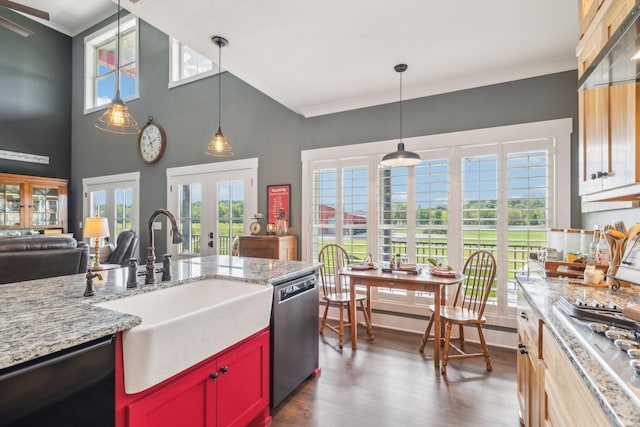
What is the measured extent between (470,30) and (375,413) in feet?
9.66

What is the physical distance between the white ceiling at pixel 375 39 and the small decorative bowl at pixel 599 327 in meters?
2.11

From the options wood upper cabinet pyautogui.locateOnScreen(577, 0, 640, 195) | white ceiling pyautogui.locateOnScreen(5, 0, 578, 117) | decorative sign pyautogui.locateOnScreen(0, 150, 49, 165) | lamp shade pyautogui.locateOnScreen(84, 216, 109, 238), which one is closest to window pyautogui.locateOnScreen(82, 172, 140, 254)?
decorative sign pyautogui.locateOnScreen(0, 150, 49, 165)

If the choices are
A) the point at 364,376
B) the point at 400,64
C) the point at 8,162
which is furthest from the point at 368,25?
A: the point at 8,162

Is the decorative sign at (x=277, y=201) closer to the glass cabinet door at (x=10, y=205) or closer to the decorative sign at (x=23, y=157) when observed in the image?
the glass cabinet door at (x=10, y=205)

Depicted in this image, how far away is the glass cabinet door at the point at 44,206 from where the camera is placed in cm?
627

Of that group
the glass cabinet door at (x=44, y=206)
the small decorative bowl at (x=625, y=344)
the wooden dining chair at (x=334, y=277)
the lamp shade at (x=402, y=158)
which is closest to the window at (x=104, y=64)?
the glass cabinet door at (x=44, y=206)

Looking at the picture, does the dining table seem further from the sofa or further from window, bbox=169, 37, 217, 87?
window, bbox=169, 37, 217, 87

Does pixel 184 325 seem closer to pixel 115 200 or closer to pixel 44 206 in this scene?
pixel 115 200

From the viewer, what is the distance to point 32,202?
6.21 metres

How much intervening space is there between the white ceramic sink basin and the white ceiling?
194 centimetres

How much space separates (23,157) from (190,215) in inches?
162

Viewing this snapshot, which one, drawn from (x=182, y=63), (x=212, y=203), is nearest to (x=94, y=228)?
(x=212, y=203)

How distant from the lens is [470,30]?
244cm

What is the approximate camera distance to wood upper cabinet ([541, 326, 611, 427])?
2.68 ft
